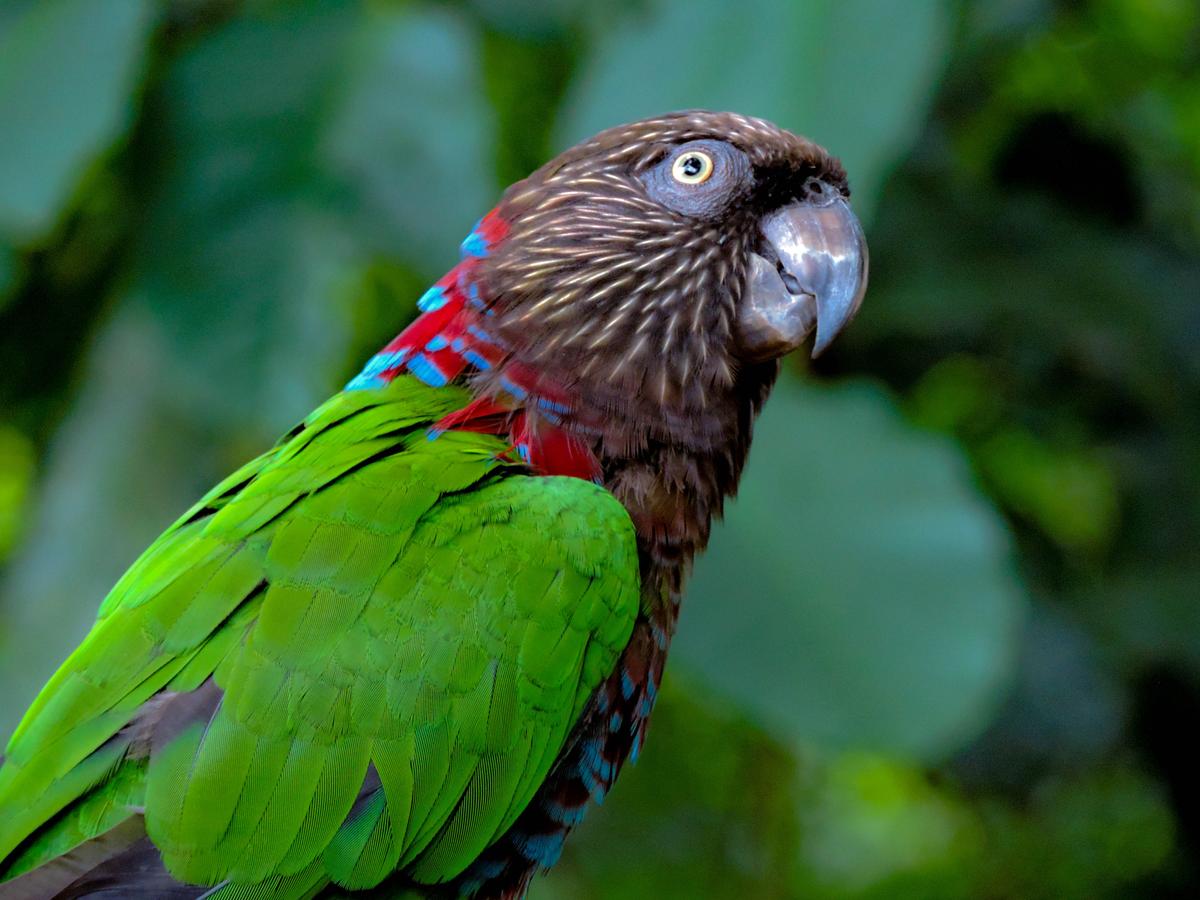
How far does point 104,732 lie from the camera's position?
1.70m

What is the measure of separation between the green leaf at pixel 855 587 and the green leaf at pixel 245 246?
3.12ft

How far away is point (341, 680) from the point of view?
5.59 feet

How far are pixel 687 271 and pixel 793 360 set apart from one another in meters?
1.79

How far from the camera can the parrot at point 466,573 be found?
1.68m

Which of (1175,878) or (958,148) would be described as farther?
(958,148)

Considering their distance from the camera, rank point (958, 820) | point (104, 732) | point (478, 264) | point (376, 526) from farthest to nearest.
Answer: point (958, 820), point (478, 264), point (376, 526), point (104, 732)

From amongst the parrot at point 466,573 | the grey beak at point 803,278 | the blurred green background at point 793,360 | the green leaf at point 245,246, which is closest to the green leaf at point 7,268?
the blurred green background at point 793,360

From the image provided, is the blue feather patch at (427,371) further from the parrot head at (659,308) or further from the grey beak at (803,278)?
the grey beak at (803,278)

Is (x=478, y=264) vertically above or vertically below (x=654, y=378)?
above

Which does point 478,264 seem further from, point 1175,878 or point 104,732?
point 1175,878

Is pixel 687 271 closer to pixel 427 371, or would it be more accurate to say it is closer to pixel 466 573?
pixel 427 371

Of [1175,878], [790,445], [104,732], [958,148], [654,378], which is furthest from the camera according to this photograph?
[958,148]

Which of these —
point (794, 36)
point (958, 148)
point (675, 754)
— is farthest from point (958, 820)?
point (794, 36)

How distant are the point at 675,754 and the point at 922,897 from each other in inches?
39.9
